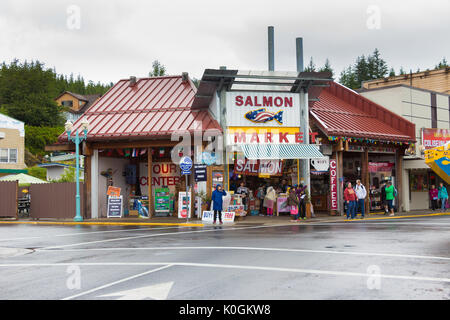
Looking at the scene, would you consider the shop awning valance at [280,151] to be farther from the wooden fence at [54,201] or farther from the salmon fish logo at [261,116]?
the wooden fence at [54,201]

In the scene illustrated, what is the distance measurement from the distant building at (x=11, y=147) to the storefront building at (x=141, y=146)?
28933mm

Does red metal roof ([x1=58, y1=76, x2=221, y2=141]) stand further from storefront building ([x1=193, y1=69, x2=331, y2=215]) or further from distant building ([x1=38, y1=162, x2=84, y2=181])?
distant building ([x1=38, y1=162, x2=84, y2=181])

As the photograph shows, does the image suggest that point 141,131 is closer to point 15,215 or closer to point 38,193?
point 38,193

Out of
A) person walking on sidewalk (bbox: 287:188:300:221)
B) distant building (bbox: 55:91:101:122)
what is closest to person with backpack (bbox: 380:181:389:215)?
person walking on sidewalk (bbox: 287:188:300:221)

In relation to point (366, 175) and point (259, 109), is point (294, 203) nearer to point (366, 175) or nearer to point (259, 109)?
point (259, 109)

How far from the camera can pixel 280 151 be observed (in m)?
24.1

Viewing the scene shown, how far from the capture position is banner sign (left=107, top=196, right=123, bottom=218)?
26547mm

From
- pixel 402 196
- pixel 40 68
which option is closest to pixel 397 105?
pixel 402 196

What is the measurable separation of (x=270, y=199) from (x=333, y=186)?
341 cm

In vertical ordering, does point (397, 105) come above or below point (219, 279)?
above

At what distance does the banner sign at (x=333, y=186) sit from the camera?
2617 cm

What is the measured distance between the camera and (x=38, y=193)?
28016 mm

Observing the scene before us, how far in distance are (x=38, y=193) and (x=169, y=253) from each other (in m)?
18.5

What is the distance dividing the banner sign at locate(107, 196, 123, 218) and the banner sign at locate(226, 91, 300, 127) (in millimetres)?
7529
